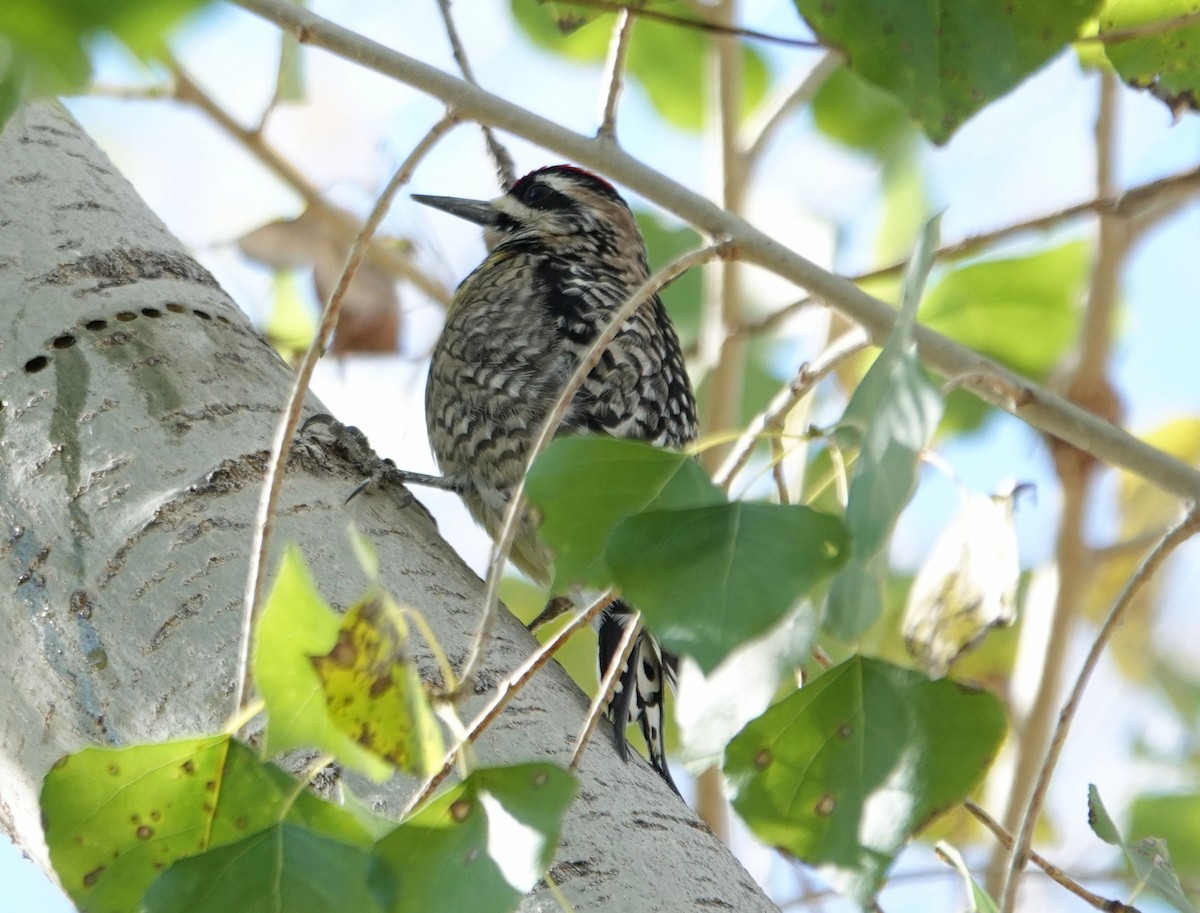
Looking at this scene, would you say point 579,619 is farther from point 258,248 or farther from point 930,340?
point 258,248

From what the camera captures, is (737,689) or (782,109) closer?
(737,689)

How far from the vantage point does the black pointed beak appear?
10.4 feet

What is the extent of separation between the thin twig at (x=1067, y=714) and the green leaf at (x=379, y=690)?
0.49m

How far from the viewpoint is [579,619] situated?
1.03 m

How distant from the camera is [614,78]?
1.35 meters

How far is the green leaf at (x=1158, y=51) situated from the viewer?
4.67ft

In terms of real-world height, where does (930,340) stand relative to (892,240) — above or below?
below

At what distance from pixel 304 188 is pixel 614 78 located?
2.01 metres

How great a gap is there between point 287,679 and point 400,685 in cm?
7

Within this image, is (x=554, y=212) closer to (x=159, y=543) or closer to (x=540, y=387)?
(x=540, y=387)

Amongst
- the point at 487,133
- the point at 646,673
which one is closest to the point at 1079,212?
the point at 646,673

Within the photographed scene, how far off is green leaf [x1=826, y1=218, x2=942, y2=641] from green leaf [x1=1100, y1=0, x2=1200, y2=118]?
70cm

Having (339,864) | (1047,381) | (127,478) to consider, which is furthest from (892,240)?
(339,864)

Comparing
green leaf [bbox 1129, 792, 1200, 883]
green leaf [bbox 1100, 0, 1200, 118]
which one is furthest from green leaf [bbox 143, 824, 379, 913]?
green leaf [bbox 1129, 792, 1200, 883]
